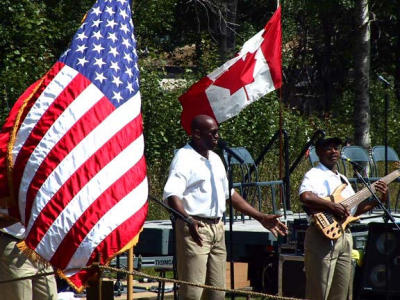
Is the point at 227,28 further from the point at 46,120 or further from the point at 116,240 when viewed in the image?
the point at 116,240

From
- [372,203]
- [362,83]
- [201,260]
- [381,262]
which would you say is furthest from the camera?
[362,83]

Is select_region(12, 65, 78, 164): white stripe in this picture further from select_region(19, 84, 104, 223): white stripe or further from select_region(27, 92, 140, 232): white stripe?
select_region(27, 92, 140, 232): white stripe

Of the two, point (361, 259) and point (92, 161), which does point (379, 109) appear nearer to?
point (361, 259)

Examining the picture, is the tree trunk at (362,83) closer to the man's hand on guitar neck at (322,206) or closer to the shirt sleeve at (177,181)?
A: the man's hand on guitar neck at (322,206)

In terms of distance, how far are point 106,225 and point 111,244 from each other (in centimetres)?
12

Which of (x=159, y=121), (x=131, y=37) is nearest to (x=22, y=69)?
(x=159, y=121)

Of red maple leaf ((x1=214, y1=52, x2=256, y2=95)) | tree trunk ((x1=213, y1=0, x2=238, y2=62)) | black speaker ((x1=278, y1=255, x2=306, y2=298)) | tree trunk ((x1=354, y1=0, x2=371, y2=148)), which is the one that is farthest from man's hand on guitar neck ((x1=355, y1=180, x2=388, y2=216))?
tree trunk ((x1=213, y1=0, x2=238, y2=62))

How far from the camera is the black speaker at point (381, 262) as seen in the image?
10.0 meters

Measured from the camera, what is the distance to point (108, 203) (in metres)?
6.27

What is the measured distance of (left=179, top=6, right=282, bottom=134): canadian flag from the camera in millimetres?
12078

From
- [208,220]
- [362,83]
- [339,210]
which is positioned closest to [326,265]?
[339,210]

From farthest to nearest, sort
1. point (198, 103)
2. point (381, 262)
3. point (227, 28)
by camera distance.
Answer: point (227, 28) → point (198, 103) → point (381, 262)

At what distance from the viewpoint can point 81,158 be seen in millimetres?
6254

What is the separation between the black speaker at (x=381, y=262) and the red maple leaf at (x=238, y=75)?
111 inches
